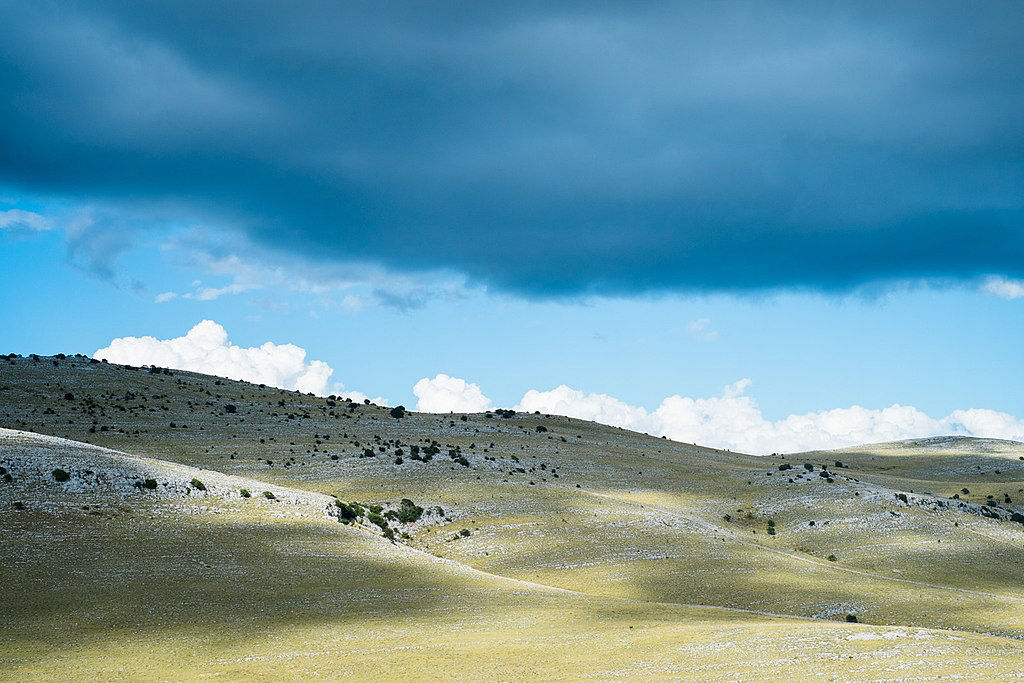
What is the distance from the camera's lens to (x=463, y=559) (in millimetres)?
77938

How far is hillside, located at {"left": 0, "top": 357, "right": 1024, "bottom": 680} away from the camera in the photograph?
42250 millimetres

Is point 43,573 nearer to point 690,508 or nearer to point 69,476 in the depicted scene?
point 69,476

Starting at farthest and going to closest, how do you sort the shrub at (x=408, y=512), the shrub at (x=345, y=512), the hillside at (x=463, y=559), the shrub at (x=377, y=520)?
the shrub at (x=408, y=512), the shrub at (x=377, y=520), the shrub at (x=345, y=512), the hillside at (x=463, y=559)

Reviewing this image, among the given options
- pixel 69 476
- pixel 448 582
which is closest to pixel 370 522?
pixel 448 582

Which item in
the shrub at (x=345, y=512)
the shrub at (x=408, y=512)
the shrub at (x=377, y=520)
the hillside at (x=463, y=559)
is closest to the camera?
the hillside at (x=463, y=559)

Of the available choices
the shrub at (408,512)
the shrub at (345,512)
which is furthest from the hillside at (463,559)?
the shrub at (408,512)

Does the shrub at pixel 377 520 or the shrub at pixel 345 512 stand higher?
the shrub at pixel 345 512

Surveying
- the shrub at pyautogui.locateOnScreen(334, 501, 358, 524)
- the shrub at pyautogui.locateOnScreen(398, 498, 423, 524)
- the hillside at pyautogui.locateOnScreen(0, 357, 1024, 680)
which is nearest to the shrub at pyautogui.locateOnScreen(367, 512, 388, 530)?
the hillside at pyautogui.locateOnScreen(0, 357, 1024, 680)

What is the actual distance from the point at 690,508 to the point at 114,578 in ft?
223

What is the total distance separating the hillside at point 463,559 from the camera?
42.2m

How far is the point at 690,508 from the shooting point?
101625 mm

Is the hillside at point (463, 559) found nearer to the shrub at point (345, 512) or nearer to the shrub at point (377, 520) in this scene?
the shrub at point (377, 520)

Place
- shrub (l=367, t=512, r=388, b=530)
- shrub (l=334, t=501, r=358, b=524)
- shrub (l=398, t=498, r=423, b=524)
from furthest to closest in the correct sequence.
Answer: shrub (l=398, t=498, r=423, b=524) < shrub (l=367, t=512, r=388, b=530) < shrub (l=334, t=501, r=358, b=524)

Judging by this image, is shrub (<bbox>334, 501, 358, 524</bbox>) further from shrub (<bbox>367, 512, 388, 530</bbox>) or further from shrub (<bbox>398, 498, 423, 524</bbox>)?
shrub (<bbox>398, 498, 423, 524</bbox>)
